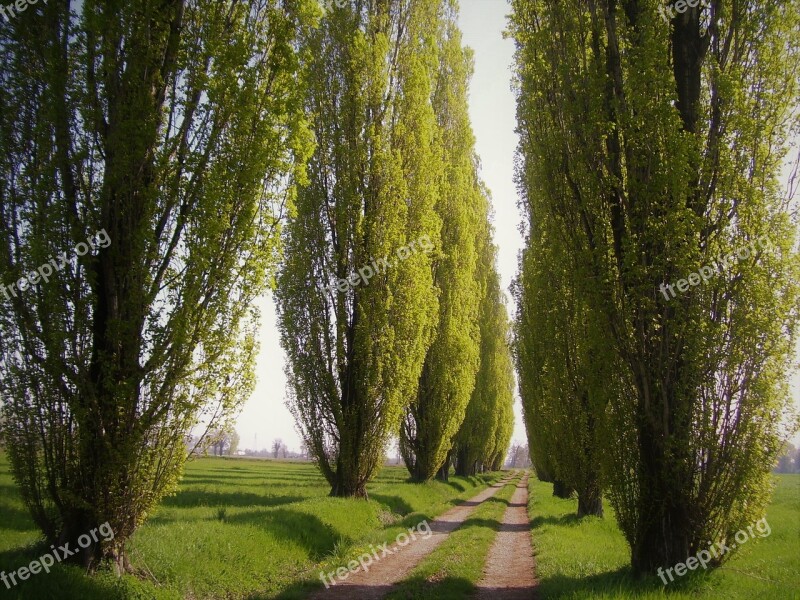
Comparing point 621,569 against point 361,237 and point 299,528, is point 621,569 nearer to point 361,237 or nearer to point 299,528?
point 299,528

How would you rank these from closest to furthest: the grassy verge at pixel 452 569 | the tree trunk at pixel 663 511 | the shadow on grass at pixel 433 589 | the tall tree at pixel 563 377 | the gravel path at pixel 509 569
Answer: the shadow on grass at pixel 433 589 < the tree trunk at pixel 663 511 < the grassy verge at pixel 452 569 < the gravel path at pixel 509 569 < the tall tree at pixel 563 377

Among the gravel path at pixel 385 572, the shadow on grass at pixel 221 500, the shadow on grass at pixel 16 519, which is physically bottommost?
the shadow on grass at pixel 221 500

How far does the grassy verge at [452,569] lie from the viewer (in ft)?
24.6

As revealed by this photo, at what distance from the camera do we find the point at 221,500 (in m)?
17.2

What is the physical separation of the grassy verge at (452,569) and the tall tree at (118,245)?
3.79m

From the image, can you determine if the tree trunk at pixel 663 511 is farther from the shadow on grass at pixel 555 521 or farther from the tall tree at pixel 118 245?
the shadow on grass at pixel 555 521

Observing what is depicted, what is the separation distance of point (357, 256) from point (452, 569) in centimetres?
840

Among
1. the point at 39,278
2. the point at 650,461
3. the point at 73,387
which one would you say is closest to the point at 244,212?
the point at 39,278

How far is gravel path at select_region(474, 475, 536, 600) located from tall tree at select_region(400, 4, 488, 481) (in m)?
6.32

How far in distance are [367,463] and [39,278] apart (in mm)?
9794

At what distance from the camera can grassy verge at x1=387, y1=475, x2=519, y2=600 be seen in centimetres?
748

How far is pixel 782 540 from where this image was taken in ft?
49.7

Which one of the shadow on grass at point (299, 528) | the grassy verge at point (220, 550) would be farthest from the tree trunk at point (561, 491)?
the shadow on grass at point (299, 528)

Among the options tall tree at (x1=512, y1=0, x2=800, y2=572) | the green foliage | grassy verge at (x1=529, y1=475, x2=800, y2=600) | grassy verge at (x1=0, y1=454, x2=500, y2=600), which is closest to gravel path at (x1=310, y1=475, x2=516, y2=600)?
grassy verge at (x1=0, y1=454, x2=500, y2=600)
